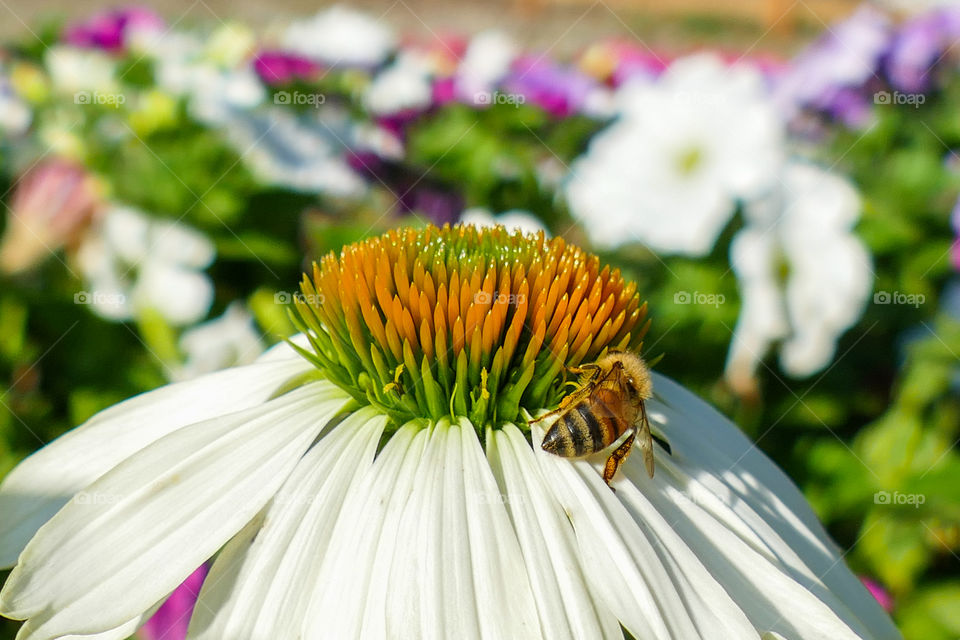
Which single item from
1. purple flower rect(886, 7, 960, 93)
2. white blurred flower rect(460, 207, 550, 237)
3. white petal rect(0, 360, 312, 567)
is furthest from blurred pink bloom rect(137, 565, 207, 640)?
purple flower rect(886, 7, 960, 93)

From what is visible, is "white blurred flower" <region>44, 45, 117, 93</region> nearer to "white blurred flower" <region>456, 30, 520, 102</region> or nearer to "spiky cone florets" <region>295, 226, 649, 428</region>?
"white blurred flower" <region>456, 30, 520, 102</region>

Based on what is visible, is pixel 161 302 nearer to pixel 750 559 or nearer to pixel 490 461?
pixel 490 461

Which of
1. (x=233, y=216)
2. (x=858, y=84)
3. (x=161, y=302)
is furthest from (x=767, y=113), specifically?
(x=161, y=302)

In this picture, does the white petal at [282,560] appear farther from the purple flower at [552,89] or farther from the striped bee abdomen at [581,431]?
the purple flower at [552,89]

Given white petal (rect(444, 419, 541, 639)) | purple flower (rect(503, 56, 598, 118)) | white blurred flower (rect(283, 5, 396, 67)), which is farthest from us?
white blurred flower (rect(283, 5, 396, 67))

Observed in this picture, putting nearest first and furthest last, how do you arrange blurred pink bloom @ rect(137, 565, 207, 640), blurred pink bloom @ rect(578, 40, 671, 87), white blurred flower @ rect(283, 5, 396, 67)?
blurred pink bloom @ rect(137, 565, 207, 640), white blurred flower @ rect(283, 5, 396, 67), blurred pink bloom @ rect(578, 40, 671, 87)

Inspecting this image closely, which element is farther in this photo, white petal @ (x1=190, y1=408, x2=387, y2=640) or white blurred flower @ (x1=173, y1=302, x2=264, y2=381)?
white blurred flower @ (x1=173, y1=302, x2=264, y2=381)

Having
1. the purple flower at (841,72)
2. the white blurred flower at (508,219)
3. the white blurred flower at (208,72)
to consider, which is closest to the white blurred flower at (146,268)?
the white blurred flower at (208,72)
